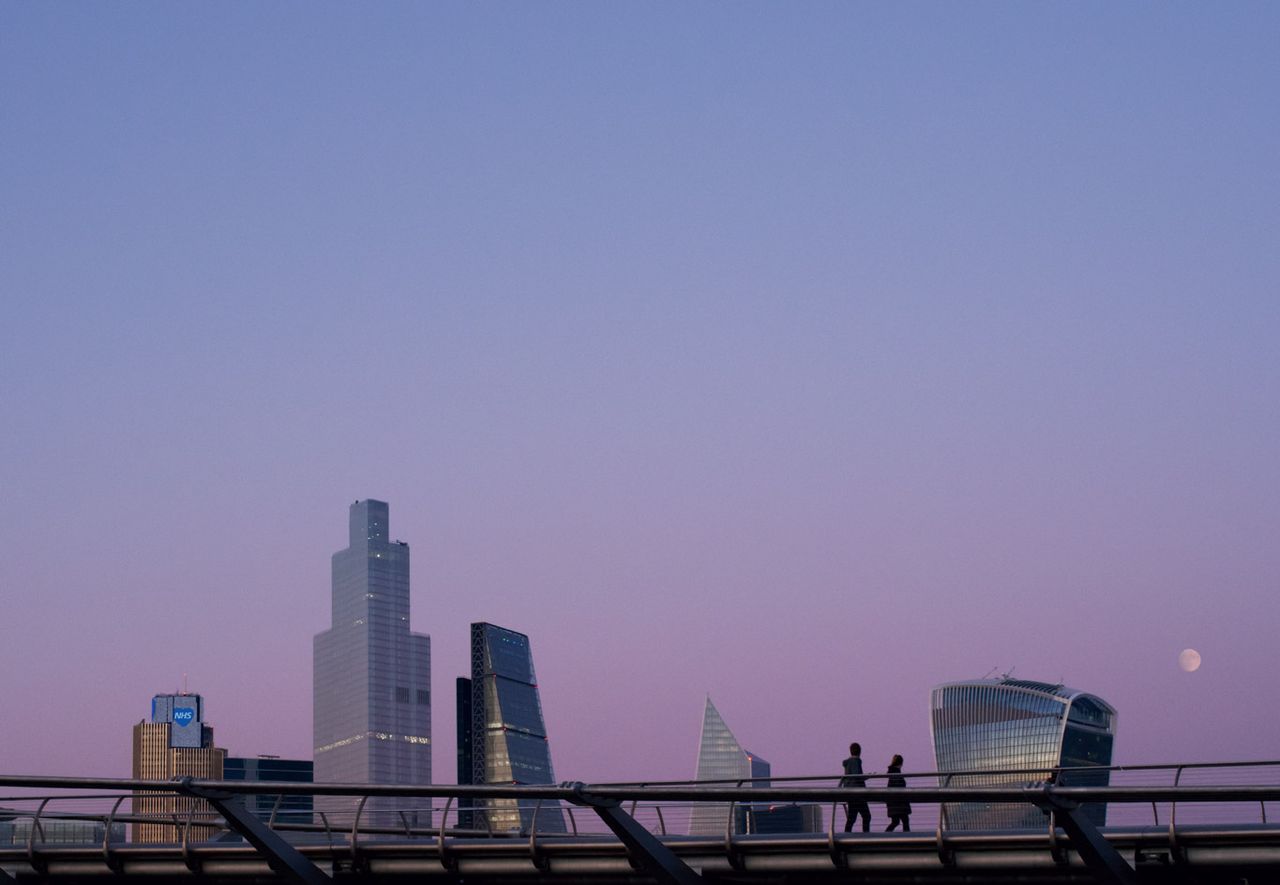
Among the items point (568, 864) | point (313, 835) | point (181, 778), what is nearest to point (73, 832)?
point (313, 835)

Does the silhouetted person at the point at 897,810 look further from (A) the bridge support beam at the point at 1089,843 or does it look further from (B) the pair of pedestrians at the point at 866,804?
(A) the bridge support beam at the point at 1089,843

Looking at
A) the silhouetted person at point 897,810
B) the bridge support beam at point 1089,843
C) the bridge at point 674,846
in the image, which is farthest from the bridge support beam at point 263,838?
the bridge support beam at point 1089,843

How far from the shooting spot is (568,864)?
1142 inches

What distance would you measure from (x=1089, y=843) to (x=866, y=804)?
6.02 meters

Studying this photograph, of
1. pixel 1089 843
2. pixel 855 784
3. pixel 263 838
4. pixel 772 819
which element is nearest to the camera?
pixel 1089 843

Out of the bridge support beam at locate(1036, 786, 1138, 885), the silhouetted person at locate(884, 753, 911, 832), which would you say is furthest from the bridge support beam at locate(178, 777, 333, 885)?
the bridge support beam at locate(1036, 786, 1138, 885)

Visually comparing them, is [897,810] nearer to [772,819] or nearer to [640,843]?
[772,819]

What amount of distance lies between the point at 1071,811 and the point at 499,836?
41.8 feet

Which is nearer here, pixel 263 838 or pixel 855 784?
pixel 263 838

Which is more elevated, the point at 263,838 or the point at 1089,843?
the point at 263,838

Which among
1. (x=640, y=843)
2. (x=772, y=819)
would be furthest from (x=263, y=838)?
(x=772, y=819)

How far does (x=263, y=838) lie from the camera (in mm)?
28375

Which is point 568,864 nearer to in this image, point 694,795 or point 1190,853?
point 694,795

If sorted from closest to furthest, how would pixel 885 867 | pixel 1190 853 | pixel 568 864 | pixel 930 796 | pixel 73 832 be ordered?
1. pixel 930 796
2. pixel 1190 853
3. pixel 885 867
4. pixel 568 864
5. pixel 73 832
